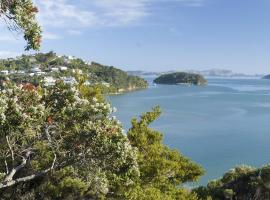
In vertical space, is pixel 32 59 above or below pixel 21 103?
above

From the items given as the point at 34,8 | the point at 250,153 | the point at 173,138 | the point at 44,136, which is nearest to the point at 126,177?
the point at 44,136

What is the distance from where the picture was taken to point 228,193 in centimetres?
2188

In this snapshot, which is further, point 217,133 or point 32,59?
point 32,59

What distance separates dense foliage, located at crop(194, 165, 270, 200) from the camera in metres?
22.1

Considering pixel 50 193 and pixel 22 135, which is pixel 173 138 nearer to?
pixel 50 193

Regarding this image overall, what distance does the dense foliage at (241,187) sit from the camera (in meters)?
22.1

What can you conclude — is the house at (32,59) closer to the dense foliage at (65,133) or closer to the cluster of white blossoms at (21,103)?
the dense foliage at (65,133)

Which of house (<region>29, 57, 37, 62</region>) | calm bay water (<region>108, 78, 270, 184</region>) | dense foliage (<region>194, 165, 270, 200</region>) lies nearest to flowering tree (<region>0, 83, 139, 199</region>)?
dense foliage (<region>194, 165, 270, 200</region>)

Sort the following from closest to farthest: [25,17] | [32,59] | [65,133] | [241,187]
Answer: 1. [25,17]
2. [65,133]
3. [241,187]
4. [32,59]

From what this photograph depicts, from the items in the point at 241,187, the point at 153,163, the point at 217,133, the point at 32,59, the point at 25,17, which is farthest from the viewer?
the point at 32,59

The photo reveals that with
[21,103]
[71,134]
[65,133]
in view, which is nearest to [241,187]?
[65,133]

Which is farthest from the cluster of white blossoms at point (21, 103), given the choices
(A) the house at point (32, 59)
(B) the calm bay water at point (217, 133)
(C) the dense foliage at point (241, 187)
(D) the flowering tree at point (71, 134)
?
(A) the house at point (32, 59)

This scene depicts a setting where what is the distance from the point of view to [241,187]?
78.6 feet

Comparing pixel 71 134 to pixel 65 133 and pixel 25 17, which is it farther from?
pixel 25 17
